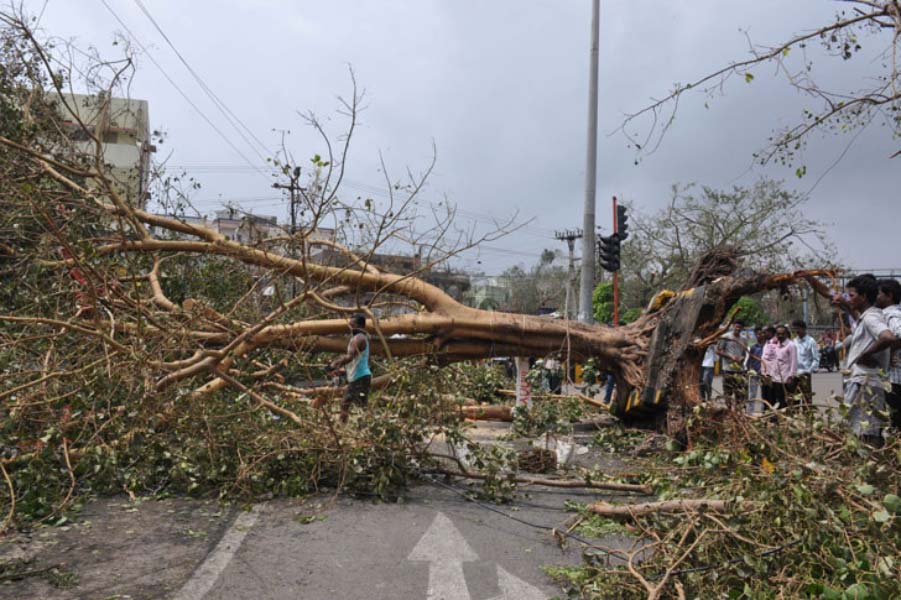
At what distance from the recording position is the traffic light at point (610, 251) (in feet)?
52.2

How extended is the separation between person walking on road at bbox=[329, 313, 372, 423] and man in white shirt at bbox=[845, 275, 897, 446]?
14.8 feet

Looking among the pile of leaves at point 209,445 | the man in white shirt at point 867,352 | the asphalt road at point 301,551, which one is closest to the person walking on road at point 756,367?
the man in white shirt at point 867,352

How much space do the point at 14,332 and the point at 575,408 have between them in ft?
18.7

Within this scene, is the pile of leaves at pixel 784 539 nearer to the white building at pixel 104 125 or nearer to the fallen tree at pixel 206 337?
the fallen tree at pixel 206 337

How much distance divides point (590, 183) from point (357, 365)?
26.0 feet

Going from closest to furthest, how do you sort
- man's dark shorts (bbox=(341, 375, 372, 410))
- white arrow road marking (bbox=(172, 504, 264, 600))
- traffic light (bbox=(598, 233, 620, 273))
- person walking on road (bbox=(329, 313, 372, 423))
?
1. white arrow road marking (bbox=(172, 504, 264, 600))
2. man's dark shorts (bbox=(341, 375, 372, 410))
3. person walking on road (bbox=(329, 313, 372, 423))
4. traffic light (bbox=(598, 233, 620, 273))

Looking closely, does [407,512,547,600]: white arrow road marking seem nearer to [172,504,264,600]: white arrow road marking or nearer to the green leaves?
[172,504,264,600]: white arrow road marking

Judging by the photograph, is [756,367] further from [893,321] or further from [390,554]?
[390,554]

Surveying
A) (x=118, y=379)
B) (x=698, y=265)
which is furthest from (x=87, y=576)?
(x=698, y=265)

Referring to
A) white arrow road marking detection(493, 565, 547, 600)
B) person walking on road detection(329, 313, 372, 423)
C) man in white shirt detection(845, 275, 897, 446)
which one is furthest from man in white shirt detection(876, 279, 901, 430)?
person walking on road detection(329, 313, 372, 423)

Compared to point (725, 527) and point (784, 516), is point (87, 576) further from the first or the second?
point (784, 516)

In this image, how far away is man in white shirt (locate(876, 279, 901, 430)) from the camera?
539 cm

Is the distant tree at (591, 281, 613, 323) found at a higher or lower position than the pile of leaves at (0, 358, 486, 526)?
higher

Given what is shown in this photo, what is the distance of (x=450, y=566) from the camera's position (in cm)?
454
